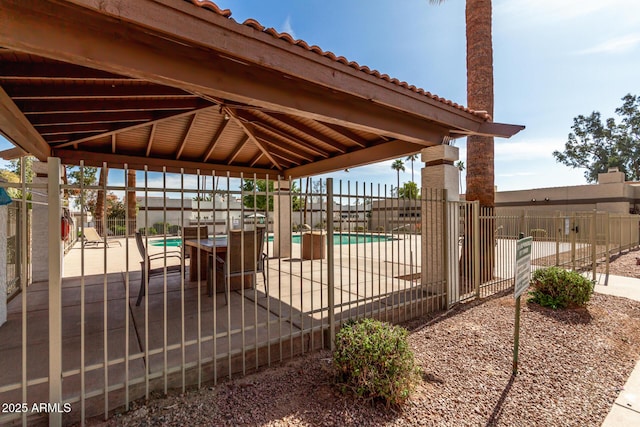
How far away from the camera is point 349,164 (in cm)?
679

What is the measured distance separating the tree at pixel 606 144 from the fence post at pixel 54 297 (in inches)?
1615

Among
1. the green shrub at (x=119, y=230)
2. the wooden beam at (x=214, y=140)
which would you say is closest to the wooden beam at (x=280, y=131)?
the wooden beam at (x=214, y=140)

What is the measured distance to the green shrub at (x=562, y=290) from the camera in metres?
4.95

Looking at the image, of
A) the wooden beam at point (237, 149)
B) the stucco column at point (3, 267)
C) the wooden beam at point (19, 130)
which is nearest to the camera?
the wooden beam at point (19, 130)

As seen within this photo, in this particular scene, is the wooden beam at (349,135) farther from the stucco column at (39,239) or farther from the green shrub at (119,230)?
the green shrub at (119,230)

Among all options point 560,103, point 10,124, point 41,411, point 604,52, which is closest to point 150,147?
point 10,124

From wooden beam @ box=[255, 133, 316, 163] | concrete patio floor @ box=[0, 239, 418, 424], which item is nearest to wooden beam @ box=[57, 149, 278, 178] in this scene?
wooden beam @ box=[255, 133, 316, 163]

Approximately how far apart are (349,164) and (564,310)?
4714 mm

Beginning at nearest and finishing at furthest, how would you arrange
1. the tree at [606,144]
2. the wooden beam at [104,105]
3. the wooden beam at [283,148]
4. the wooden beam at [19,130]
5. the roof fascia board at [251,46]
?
the roof fascia board at [251,46]
the wooden beam at [19,130]
the wooden beam at [104,105]
the wooden beam at [283,148]
the tree at [606,144]

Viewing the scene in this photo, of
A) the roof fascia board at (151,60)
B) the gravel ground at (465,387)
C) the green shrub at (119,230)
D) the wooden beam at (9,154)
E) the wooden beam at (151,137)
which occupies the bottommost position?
the gravel ground at (465,387)

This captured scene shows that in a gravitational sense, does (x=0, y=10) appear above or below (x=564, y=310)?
above

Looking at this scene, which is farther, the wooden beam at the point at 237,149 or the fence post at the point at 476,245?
the wooden beam at the point at 237,149

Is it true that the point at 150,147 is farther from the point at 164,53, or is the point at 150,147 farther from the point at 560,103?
the point at 560,103

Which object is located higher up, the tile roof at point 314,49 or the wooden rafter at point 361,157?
the tile roof at point 314,49
